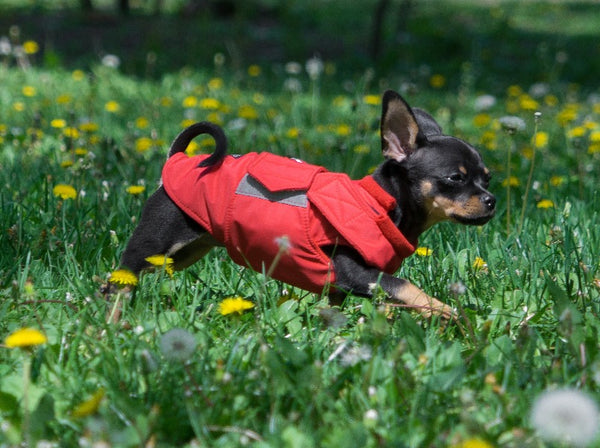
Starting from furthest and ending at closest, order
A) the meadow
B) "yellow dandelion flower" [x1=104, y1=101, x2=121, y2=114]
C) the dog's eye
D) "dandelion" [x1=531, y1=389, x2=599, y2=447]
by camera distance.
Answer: "yellow dandelion flower" [x1=104, y1=101, x2=121, y2=114] < the dog's eye < the meadow < "dandelion" [x1=531, y1=389, x2=599, y2=447]

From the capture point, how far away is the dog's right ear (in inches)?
124

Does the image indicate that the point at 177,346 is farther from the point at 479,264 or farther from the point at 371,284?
the point at 479,264

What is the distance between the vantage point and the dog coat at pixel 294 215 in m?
2.97

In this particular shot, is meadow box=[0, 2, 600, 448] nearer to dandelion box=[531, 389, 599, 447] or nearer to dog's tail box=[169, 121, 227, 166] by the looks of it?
dandelion box=[531, 389, 599, 447]

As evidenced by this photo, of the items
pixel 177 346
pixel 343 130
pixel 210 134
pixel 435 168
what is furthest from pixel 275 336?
pixel 343 130

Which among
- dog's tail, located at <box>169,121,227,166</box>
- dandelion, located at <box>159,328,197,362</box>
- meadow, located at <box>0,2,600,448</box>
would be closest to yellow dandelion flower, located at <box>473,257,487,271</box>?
meadow, located at <box>0,2,600,448</box>

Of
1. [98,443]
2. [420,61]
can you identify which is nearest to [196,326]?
[98,443]

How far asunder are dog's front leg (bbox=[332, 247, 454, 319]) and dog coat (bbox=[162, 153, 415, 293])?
35 millimetres

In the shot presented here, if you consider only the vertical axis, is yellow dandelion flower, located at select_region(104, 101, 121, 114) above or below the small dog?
below

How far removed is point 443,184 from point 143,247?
120 centimetres

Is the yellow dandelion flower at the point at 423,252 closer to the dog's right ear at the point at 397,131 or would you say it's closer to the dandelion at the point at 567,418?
the dog's right ear at the point at 397,131

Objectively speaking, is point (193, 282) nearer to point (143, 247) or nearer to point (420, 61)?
point (143, 247)

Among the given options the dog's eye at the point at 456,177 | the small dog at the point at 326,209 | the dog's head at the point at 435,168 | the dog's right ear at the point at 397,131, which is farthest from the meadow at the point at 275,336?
the dog's right ear at the point at 397,131

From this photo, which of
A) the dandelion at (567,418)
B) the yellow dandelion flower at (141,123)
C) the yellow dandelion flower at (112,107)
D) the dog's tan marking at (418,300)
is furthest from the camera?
the yellow dandelion flower at (112,107)
